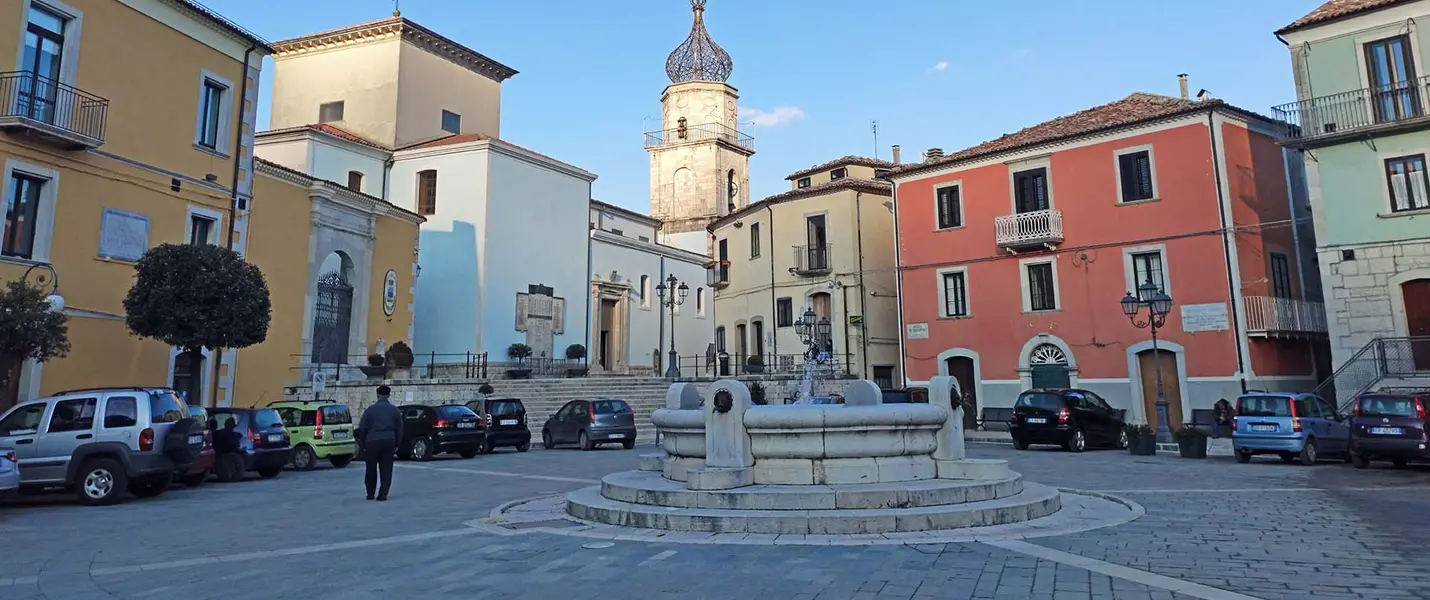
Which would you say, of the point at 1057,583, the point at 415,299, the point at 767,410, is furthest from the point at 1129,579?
the point at 415,299

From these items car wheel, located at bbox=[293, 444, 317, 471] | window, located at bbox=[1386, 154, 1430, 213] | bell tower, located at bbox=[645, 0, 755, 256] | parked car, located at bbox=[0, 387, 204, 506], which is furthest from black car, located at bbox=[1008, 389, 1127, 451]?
bell tower, located at bbox=[645, 0, 755, 256]

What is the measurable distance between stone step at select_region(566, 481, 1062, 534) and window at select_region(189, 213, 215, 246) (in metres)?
15.7

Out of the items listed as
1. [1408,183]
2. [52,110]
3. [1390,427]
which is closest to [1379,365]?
[1408,183]

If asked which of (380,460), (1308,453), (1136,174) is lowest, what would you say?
(1308,453)

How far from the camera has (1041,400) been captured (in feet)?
65.3

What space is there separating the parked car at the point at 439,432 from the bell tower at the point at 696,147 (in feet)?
108

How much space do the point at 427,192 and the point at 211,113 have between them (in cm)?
1257

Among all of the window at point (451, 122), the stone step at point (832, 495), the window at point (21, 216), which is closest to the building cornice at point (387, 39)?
the window at point (451, 122)

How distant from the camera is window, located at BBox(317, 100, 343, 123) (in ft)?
114

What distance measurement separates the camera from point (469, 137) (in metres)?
32.8

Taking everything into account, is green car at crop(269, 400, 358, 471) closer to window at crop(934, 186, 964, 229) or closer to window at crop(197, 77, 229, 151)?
window at crop(197, 77, 229, 151)

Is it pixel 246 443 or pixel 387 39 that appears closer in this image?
pixel 246 443

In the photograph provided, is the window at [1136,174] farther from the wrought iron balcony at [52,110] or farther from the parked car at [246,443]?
the wrought iron balcony at [52,110]

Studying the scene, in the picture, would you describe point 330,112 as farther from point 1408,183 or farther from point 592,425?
point 1408,183
